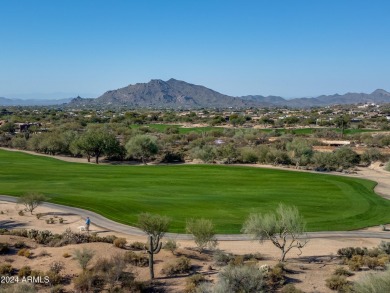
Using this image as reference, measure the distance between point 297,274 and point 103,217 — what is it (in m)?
20.8

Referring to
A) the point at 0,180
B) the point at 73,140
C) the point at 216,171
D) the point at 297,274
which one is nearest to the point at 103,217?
the point at 297,274

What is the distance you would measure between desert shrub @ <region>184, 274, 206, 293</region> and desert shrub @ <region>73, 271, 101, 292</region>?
17.6ft

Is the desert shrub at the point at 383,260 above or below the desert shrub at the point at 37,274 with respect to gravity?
above

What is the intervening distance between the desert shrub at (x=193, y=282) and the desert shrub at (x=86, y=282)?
536 centimetres

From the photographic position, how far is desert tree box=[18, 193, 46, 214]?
41.3 metres

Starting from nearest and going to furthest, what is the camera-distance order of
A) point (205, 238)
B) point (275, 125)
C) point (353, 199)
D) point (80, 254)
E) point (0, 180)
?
point (80, 254) → point (205, 238) → point (353, 199) → point (0, 180) → point (275, 125)

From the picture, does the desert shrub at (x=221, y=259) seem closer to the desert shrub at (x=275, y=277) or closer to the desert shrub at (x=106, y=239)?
the desert shrub at (x=275, y=277)

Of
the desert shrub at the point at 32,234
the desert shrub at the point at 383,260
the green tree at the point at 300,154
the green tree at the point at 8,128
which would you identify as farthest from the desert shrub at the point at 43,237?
the green tree at the point at 8,128

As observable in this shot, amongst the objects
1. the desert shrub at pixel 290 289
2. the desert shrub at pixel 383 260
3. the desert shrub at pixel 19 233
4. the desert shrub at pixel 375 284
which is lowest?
the desert shrub at pixel 19 233

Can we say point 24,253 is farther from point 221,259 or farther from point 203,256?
point 221,259

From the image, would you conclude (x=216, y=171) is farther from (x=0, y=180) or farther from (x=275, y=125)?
(x=275, y=125)

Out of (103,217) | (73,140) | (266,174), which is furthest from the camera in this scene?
(73,140)

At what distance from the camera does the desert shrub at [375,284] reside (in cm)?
1853

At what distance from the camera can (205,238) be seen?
97.1ft
